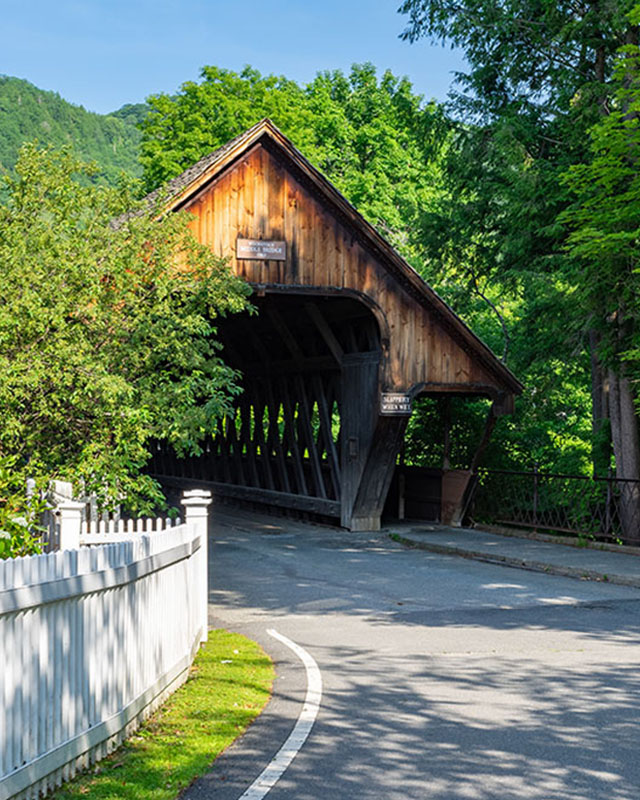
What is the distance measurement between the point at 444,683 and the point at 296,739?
6.73ft

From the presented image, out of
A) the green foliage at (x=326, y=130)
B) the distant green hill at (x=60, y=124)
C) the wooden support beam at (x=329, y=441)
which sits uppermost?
the distant green hill at (x=60, y=124)

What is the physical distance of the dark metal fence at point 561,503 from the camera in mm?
19688

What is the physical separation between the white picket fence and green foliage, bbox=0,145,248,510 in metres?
4.35

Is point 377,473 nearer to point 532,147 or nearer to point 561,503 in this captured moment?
point 561,503

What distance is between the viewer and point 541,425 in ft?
96.4

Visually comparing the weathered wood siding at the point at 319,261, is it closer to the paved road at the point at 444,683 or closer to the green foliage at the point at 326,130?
the paved road at the point at 444,683

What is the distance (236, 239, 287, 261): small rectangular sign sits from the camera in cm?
1980

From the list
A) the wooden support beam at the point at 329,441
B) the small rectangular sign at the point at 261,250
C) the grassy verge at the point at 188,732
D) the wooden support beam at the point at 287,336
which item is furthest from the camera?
the wooden support beam at the point at 287,336

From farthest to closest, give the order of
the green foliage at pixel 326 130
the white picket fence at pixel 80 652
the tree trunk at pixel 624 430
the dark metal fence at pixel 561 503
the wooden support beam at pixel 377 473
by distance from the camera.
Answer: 1. the green foliage at pixel 326 130
2. the wooden support beam at pixel 377 473
3. the tree trunk at pixel 624 430
4. the dark metal fence at pixel 561 503
5. the white picket fence at pixel 80 652

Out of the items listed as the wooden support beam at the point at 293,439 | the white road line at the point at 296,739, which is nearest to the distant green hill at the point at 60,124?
the wooden support beam at the point at 293,439

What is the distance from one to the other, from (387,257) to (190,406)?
8.74 m

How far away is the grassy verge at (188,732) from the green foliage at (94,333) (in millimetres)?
3747

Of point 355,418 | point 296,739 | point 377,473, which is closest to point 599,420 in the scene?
point 377,473

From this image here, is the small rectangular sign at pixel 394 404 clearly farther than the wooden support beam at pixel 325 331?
No
